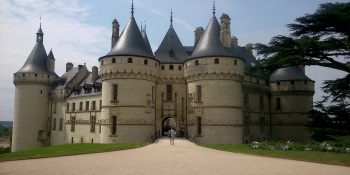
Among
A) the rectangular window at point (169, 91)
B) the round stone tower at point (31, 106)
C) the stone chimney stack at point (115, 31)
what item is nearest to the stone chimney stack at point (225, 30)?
the rectangular window at point (169, 91)

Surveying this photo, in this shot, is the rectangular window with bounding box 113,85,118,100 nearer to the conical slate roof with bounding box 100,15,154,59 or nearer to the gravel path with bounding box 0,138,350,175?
the conical slate roof with bounding box 100,15,154,59

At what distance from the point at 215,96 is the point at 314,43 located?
999 cm

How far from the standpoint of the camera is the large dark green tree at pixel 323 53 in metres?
23.1

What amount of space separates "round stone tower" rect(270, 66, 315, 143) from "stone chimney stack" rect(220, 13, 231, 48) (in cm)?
1286

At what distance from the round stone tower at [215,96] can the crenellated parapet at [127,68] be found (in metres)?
4.27

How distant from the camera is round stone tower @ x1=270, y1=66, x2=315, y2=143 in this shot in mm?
40312

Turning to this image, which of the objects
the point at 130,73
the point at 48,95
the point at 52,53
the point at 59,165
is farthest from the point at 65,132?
the point at 59,165

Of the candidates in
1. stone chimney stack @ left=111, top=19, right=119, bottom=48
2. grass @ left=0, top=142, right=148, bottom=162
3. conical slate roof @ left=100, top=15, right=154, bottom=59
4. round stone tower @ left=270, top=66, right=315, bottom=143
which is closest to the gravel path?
grass @ left=0, top=142, right=148, bottom=162

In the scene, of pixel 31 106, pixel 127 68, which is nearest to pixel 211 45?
pixel 127 68

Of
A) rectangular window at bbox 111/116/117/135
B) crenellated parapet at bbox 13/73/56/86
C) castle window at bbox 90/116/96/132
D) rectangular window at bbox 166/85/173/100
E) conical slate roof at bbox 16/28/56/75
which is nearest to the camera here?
rectangular window at bbox 111/116/117/135

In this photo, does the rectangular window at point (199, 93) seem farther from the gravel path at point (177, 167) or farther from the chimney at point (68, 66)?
the chimney at point (68, 66)

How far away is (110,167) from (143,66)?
734 inches

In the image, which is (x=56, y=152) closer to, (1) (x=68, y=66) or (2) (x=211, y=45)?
(2) (x=211, y=45)

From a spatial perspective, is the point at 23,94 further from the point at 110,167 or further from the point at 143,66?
the point at 110,167
